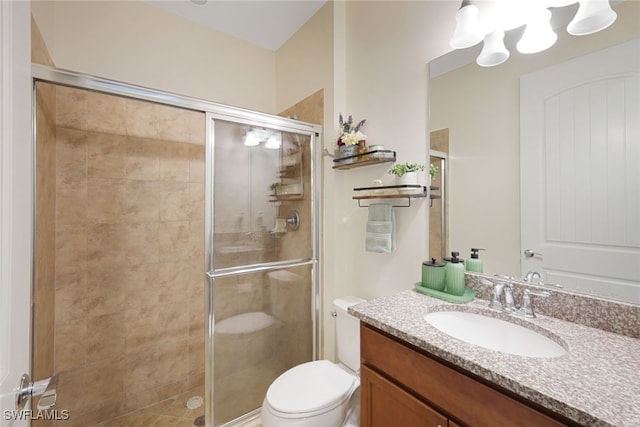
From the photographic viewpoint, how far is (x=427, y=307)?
1126 millimetres

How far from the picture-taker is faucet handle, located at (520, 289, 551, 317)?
1.02 metres

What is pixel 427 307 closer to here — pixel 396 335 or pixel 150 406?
pixel 396 335

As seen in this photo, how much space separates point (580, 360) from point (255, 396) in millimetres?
1748

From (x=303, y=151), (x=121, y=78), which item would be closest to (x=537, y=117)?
(x=303, y=151)

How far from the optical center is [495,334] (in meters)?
1.03

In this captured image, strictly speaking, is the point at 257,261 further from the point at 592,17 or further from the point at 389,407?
the point at 592,17

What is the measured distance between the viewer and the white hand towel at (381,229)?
1.52 m

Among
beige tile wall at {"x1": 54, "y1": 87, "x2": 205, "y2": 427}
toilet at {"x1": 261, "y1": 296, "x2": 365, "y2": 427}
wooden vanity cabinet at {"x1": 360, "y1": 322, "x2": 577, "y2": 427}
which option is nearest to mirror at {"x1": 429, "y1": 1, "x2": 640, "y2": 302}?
wooden vanity cabinet at {"x1": 360, "y1": 322, "x2": 577, "y2": 427}

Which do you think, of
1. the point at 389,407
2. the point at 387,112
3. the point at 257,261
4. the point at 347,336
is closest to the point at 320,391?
the point at 347,336

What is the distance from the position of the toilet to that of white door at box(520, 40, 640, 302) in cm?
101

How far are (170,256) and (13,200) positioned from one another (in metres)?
1.59

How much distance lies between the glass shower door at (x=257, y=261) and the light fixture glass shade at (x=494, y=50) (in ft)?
3.58

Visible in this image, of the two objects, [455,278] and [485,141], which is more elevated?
[485,141]

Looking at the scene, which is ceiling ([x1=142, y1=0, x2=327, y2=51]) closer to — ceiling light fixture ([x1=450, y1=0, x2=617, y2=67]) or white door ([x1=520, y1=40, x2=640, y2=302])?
ceiling light fixture ([x1=450, y1=0, x2=617, y2=67])
